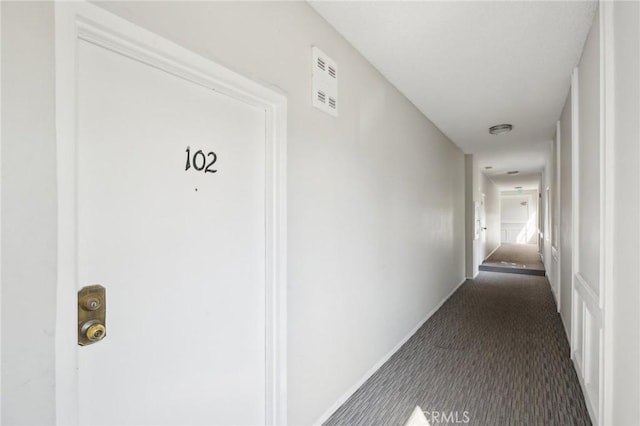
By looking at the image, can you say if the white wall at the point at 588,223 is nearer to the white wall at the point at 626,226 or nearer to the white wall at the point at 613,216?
the white wall at the point at 613,216

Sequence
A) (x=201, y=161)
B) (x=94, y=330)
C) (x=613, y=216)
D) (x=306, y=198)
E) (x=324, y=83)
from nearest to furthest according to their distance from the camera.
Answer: (x=94, y=330) < (x=201, y=161) < (x=613, y=216) < (x=306, y=198) < (x=324, y=83)

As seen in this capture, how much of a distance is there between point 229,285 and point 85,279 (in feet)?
1.89

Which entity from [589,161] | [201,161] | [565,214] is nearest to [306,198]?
[201,161]

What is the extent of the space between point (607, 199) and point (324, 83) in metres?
1.68

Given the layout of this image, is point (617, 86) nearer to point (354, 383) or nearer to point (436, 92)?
point (436, 92)

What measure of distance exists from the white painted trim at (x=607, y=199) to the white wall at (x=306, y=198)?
141 cm

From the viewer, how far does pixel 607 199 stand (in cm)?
156

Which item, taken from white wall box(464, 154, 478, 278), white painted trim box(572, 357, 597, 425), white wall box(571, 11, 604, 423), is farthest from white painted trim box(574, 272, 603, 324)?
white wall box(464, 154, 478, 278)

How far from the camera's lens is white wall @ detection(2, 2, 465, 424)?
792mm

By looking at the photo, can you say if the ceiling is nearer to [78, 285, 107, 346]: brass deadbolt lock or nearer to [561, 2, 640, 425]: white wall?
[561, 2, 640, 425]: white wall

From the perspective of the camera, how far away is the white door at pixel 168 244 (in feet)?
3.25

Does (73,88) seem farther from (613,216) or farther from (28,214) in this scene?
(613,216)

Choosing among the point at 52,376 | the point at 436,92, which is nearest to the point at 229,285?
the point at 52,376

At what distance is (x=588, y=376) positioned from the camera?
2148mm
